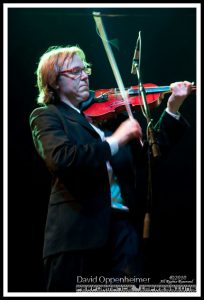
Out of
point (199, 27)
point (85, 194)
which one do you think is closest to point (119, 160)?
point (85, 194)

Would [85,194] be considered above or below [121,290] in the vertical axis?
above

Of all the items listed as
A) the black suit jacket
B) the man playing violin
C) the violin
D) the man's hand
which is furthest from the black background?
the black suit jacket

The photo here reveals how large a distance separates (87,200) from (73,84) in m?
0.58

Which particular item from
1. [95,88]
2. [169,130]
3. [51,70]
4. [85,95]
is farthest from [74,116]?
[95,88]

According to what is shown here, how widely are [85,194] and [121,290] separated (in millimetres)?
455

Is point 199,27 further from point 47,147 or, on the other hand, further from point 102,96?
point 47,147

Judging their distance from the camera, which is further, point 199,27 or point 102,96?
point 199,27

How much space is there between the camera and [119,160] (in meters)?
1.77

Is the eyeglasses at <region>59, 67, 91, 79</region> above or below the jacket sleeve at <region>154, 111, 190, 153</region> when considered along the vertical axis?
above

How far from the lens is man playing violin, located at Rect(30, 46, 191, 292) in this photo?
1.58m

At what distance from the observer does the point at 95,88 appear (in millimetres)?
2480

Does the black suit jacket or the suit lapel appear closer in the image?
the black suit jacket

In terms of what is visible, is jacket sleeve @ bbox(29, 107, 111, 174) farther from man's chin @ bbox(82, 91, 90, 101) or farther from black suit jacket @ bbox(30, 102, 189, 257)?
man's chin @ bbox(82, 91, 90, 101)

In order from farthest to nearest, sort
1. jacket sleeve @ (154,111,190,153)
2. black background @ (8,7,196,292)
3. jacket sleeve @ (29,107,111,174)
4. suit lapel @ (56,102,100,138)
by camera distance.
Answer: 1. black background @ (8,7,196,292)
2. jacket sleeve @ (154,111,190,153)
3. suit lapel @ (56,102,100,138)
4. jacket sleeve @ (29,107,111,174)
